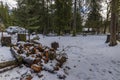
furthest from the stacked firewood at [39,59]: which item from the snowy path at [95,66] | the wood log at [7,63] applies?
the snowy path at [95,66]

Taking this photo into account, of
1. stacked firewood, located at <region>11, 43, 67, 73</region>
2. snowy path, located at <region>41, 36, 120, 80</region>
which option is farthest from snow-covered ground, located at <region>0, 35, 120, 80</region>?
stacked firewood, located at <region>11, 43, 67, 73</region>

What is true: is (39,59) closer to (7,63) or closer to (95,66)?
(7,63)

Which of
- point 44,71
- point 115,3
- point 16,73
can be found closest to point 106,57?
point 115,3

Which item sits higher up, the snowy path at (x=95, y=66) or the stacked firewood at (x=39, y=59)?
the stacked firewood at (x=39, y=59)

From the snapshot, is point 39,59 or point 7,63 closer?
point 7,63

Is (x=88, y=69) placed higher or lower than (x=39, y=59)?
lower

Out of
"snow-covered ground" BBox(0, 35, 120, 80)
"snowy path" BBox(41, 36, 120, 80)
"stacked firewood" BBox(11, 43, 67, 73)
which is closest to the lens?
"snow-covered ground" BBox(0, 35, 120, 80)

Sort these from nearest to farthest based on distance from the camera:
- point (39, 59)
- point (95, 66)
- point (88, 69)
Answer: point (39, 59) < point (88, 69) < point (95, 66)

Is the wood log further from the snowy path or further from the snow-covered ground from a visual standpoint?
the snowy path

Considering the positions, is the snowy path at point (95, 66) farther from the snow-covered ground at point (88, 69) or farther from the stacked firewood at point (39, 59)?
the stacked firewood at point (39, 59)

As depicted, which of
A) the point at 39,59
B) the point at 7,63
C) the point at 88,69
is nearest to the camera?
the point at 7,63

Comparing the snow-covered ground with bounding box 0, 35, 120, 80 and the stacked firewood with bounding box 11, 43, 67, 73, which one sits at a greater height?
the stacked firewood with bounding box 11, 43, 67, 73

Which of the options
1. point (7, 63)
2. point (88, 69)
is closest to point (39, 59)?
point (7, 63)

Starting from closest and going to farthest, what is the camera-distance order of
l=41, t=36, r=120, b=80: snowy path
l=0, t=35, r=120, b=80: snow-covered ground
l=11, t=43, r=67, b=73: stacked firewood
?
l=0, t=35, r=120, b=80: snow-covered ground < l=11, t=43, r=67, b=73: stacked firewood < l=41, t=36, r=120, b=80: snowy path
